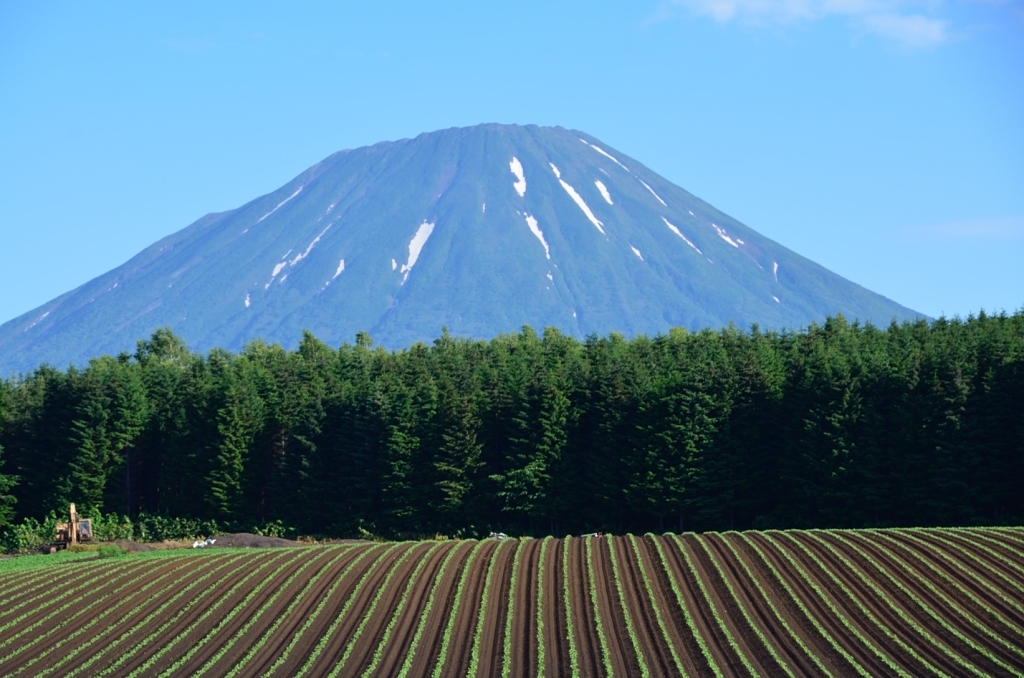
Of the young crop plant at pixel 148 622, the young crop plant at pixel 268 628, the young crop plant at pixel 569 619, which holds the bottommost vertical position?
the young crop plant at pixel 569 619

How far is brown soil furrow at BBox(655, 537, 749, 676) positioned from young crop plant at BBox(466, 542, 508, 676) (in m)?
7.25

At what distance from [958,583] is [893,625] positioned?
22.2 feet

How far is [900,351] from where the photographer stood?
3479 inches

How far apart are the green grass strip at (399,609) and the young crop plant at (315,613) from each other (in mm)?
2825

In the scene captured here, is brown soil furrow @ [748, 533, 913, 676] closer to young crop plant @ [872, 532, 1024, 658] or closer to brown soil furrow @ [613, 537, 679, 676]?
young crop plant @ [872, 532, 1024, 658]

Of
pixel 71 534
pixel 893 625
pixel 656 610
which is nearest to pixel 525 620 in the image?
pixel 656 610

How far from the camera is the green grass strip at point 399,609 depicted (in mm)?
38844

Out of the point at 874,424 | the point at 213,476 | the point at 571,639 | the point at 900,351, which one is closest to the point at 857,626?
the point at 571,639

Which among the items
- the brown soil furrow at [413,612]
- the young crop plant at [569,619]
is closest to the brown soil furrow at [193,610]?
the brown soil furrow at [413,612]

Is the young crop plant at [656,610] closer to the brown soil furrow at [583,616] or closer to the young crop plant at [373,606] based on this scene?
the brown soil furrow at [583,616]

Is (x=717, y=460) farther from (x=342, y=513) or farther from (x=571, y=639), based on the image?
(x=571, y=639)

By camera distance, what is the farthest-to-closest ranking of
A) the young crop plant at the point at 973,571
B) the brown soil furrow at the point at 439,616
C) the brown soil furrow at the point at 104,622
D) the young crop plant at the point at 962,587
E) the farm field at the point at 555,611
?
the young crop plant at the point at 973,571 → the brown soil furrow at the point at 104,622 → the young crop plant at the point at 962,587 → the brown soil furrow at the point at 439,616 → the farm field at the point at 555,611

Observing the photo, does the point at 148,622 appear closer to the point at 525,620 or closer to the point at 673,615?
the point at 525,620

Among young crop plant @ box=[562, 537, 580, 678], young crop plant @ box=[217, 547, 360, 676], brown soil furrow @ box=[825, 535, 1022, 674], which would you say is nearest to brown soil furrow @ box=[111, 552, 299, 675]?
young crop plant @ box=[217, 547, 360, 676]
